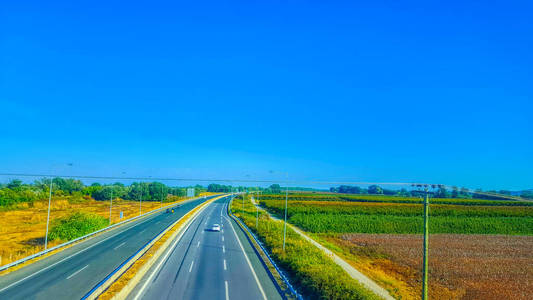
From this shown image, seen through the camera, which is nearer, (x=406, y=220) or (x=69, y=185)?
(x=406, y=220)

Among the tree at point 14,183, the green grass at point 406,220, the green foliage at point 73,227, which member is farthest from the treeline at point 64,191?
the green grass at point 406,220

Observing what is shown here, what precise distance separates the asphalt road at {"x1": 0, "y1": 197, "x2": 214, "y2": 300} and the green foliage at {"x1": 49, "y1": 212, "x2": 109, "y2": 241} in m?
4.56

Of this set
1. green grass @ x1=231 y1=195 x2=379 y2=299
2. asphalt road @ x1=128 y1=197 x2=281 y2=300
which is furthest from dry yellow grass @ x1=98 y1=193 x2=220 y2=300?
green grass @ x1=231 y1=195 x2=379 y2=299

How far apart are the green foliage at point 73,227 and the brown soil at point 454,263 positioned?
130 ft

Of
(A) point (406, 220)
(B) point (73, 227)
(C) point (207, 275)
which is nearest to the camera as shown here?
(C) point (207, 275)

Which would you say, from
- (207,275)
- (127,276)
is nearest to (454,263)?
(207,275)

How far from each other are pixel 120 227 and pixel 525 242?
7902 cm

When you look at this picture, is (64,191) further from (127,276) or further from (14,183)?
(127,276)

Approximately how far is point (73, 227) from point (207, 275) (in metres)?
31.3

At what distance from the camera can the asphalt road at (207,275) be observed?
21234 millimetres

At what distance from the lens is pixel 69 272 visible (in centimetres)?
2634

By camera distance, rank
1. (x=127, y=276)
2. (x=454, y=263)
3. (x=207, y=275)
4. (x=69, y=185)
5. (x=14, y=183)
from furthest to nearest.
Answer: (x=69, y=185), (x=14, y=183), (x=454, y=263), (x=207, y=275), (x=127, y=276)

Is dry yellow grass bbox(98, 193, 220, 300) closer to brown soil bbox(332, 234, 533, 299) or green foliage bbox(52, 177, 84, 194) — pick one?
brown soil bbox(332, 234, 533, 299)

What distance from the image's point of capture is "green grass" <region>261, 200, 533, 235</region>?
234ft
